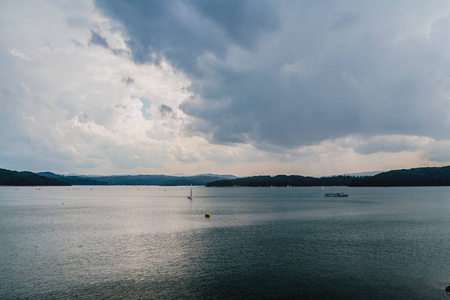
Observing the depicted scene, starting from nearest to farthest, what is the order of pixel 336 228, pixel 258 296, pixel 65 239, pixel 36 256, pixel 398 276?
pixel 258 296 → pixel 398 276 → pixel 36 256 → pixel 65 239 → pixel 336 228

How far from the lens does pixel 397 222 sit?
8200 centimetres

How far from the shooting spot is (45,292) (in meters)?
31.0

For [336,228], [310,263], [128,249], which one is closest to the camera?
[310,263]

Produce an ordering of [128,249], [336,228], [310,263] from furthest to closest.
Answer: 1. [336,228]
2. [128,249]
3. [310,263]

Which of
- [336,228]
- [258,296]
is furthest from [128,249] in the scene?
[336,228]

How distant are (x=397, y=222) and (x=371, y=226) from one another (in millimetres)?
12545

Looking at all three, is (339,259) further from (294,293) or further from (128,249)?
(128,249)

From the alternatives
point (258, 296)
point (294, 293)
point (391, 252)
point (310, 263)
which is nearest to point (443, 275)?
point (391, 252)

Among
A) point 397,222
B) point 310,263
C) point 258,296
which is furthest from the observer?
point 397,222

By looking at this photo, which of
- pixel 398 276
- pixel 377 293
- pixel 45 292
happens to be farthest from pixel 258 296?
pixel 45 292

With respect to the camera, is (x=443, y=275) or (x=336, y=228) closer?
(x=443, y=275)

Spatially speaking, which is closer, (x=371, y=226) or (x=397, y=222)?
(x=371, y=226)

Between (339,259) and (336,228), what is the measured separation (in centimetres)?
3022

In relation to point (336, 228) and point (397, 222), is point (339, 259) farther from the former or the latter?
point (397, 222)
